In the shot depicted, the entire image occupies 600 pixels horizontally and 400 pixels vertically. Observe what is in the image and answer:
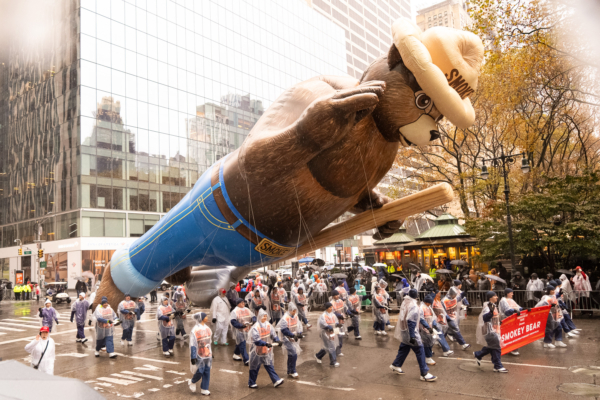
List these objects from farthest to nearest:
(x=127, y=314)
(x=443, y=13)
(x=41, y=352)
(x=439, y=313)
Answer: (x=443, y=13), (x=127, y=314), (x=439, y=313), (x=41, y=352)

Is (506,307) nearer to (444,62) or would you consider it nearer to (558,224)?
(444,62)

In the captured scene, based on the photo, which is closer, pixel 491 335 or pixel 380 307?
pixel 491 335

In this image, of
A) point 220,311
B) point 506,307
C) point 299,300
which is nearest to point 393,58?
point 506,307

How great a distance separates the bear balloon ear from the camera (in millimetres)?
5505

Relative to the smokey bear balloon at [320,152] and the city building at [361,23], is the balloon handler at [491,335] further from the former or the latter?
the city building at [361,23]

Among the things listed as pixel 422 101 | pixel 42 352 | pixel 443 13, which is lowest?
pixel 42 352

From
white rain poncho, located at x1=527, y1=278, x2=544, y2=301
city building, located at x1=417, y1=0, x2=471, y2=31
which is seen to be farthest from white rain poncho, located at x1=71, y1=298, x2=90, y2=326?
city building, located at x1=417, y1=0, x2=471, y2=31

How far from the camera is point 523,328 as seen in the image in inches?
364

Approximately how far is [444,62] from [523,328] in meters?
6.49

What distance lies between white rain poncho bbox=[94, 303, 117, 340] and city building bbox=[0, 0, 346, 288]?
2207 centimetres

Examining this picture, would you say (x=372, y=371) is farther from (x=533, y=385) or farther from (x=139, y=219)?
(x=139, y=219)

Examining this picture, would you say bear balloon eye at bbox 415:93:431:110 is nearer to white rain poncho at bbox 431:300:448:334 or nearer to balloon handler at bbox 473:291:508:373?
balloon handler at bbox 473:291:508:373

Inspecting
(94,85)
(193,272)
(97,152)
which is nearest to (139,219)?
(97,152)

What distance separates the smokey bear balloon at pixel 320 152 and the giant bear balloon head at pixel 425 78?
1 centimetres
